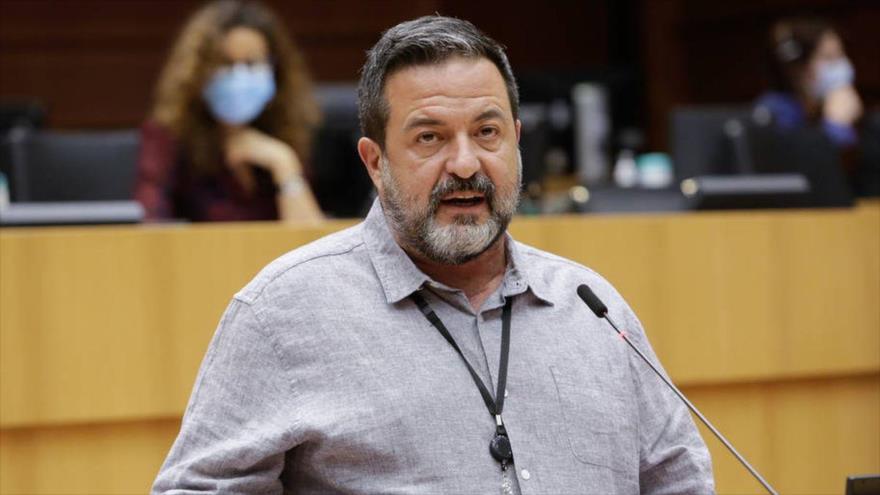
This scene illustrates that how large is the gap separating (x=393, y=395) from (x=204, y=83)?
1.83m

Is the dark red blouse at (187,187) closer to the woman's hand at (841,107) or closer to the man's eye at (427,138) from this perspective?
the man's eye at (427,138)

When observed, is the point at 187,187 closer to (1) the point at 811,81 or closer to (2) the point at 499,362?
(2) the point at 499,362

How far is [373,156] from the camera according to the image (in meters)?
1.65

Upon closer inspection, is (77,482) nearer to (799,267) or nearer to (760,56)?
(799,267)

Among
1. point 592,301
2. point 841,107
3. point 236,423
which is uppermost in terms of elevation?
point 841,107

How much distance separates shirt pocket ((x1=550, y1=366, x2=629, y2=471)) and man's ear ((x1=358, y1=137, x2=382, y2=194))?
345mm

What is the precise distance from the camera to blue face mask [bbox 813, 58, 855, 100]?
165 inches

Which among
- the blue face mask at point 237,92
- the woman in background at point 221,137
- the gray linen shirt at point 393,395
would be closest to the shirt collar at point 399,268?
the gray linen shirt at point 393,395

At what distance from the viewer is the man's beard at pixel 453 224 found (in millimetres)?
1553

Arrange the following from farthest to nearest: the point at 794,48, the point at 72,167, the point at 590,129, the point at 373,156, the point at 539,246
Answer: the point at 590,129, the point at 794,48, the point at 72,167, the point at 539,246, the point at 373,156

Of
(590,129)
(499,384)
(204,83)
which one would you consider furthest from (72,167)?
(590,129)

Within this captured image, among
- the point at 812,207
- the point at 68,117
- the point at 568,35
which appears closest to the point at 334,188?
the point at 812,207

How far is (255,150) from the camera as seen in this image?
10.3 feet

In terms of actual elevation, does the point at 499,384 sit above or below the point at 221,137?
below
